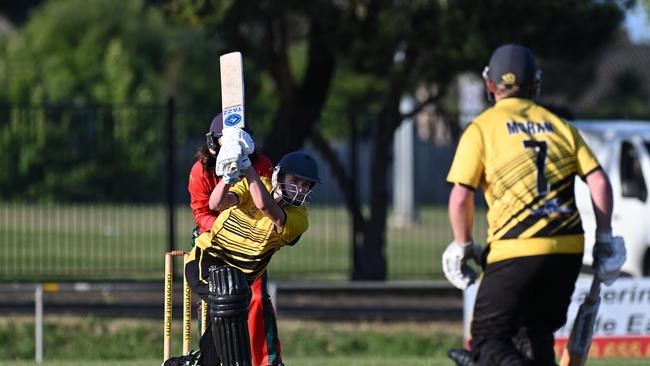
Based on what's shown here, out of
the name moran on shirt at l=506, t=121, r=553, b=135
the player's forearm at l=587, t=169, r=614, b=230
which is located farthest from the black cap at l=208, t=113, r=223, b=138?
the player's forearm at l=587, t=169, r=614, b=230

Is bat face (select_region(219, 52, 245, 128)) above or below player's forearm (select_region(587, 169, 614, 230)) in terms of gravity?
above

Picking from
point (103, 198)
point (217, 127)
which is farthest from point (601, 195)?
point (103, 198)

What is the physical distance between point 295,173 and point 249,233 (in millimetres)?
473

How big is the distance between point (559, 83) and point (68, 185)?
30.0 meters

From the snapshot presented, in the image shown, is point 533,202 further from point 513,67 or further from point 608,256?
point 513,67

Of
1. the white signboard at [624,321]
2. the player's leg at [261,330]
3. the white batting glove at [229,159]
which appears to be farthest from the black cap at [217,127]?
the white signboard at [624,321]

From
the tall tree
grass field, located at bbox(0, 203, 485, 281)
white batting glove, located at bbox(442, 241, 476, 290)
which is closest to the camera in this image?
white batting glove, located at bbox(442, 241, 476, 290)

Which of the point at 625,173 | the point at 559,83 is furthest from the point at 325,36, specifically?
the point at 559,83

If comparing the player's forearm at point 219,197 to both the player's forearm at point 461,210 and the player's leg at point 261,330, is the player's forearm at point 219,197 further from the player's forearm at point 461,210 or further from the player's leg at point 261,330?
the player's forearm at point 461,210

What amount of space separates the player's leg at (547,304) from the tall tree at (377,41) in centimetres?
932

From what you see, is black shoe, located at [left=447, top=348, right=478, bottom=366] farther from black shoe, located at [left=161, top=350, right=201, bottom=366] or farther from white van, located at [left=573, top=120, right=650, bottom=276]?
white van, located at [left=573, top=120, right=650, bottom=276]

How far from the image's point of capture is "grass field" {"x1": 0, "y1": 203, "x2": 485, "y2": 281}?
16766 millimetres

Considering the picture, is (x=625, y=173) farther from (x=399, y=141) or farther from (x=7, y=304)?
(x=399, y=141)

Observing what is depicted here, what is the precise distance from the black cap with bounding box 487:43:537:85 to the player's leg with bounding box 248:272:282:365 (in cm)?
227
